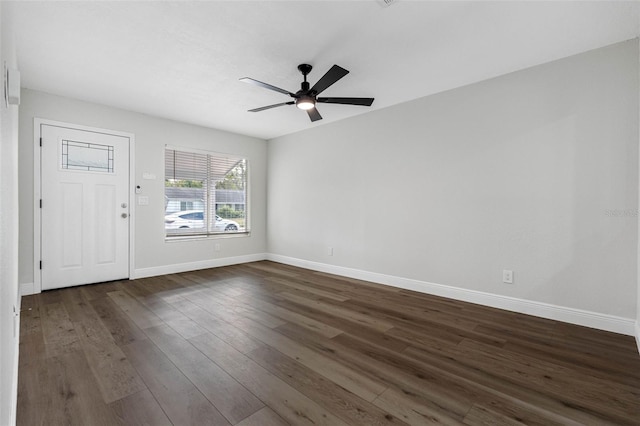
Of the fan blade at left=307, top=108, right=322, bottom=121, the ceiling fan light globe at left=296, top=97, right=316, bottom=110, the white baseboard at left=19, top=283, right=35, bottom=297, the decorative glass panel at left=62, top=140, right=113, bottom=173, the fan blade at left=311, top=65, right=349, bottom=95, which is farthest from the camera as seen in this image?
the decorative glass panel at left=62, top=140, right=113, bottom=173

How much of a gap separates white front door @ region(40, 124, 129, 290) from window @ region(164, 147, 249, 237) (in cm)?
69

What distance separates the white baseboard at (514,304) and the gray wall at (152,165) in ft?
7.77

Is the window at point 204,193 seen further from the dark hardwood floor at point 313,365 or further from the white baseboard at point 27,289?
the dark hardwood floor at point 313,365

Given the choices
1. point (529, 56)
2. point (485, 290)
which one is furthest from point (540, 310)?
point (529, 56)

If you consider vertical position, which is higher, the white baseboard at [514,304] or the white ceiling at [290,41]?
the white ceiling at [290,41]

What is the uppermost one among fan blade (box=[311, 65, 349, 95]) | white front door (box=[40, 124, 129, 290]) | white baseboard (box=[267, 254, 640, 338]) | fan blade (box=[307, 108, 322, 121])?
fan blade (box=[311, 65, 349, 95])

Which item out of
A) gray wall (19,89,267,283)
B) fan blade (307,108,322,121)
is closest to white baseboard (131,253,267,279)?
gray wall (19,89,267,283)

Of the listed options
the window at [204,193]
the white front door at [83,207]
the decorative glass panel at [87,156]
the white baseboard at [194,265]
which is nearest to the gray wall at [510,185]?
the white baseboard at [194,265]

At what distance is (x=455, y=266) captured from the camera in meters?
3.44

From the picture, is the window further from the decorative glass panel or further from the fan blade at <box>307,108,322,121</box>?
the fan blade at <box>307,108,322,121</box>

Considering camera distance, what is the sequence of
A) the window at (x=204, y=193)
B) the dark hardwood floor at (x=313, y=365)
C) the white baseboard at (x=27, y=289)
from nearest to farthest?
1. the dark hardwood floor at (x=313, y=365)
2. the white baseboard at (x=27, y=289)
3. the window at (x=204, y=193)

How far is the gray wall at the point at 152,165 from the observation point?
11.5 feet

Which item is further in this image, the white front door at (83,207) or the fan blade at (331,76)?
the white front door at (83,207)

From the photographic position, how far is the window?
4.85 metres
